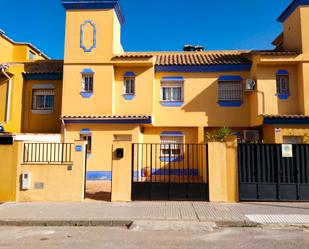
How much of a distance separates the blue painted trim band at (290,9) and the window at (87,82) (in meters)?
12.1

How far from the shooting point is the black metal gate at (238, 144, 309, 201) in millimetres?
10094

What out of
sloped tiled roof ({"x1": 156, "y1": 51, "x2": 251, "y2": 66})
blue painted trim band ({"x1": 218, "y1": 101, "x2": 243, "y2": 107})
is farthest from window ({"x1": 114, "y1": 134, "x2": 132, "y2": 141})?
blue painted trim band ({"x1": 218, "y1": 101, "x2": 243, "y2": 107})

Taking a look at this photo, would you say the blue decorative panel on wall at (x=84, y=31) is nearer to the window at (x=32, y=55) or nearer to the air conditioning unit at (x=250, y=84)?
the window at (x=32, y=55)

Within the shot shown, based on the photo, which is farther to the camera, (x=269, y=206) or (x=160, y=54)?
(x=160, y=54)

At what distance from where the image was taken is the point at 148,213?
8625 millimetres

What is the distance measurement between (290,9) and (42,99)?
1567 centimetres

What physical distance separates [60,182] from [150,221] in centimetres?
408

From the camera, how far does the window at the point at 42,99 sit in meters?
18.0

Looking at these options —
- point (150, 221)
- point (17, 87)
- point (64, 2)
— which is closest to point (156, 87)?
point (64, 2)

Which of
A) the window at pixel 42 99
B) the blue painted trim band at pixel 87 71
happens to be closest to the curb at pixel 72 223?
the blue painted trim band at pixel 87 71

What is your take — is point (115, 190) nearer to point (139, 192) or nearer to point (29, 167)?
point (139, 192)

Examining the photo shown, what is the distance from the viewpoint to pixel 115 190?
10.2 m

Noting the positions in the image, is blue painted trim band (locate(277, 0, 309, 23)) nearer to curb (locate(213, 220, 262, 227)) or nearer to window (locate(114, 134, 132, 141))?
window (locate(114, 134, 132, 141))

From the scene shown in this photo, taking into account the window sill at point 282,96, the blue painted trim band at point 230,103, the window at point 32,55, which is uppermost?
the window at point 32,55
